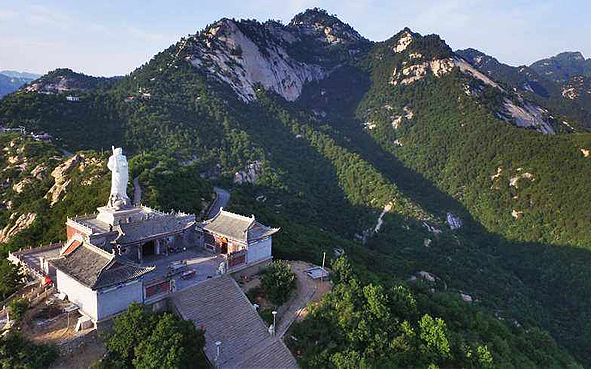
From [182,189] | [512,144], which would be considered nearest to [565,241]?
[512,144]

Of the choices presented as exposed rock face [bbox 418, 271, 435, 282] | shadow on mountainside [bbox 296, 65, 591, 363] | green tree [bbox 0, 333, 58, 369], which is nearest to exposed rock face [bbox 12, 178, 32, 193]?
green tree [bbox 0, 333, 58, 369]

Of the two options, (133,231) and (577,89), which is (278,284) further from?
(577,89)

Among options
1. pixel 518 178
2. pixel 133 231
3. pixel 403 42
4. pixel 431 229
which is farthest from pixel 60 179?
pixel 403 42

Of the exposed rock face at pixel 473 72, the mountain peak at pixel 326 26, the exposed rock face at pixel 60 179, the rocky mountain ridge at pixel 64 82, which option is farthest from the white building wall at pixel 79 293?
the mountain peak at pixel 326 26

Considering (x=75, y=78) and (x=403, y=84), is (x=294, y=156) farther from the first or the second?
(x=75, y=78)

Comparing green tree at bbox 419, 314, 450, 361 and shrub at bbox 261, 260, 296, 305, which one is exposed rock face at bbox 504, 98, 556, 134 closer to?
green tree at bbox 419, 314, 450, 361
